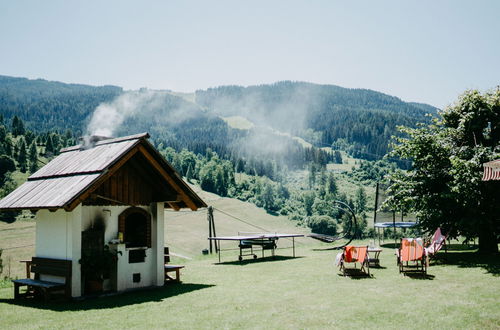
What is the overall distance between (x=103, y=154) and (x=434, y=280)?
1144 centimetres

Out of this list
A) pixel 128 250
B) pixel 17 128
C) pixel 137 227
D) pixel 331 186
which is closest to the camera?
pixel 128 250

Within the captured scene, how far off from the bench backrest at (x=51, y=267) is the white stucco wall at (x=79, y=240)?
0.56 feet

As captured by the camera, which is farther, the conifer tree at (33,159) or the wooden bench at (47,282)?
the conifer tree at (33,159)

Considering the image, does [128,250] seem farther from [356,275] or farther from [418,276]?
[418,276]

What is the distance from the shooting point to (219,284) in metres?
14.1

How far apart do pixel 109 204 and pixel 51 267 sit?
8.29ft

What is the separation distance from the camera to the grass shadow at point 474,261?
47.0 ft

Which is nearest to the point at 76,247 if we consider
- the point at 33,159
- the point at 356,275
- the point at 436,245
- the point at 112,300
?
the point at 112,300

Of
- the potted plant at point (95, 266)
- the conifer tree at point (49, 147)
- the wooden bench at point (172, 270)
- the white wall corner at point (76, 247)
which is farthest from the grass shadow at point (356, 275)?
the conifer tree at point (49, 147)

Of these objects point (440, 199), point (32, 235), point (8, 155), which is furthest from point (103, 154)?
point (8, 155)

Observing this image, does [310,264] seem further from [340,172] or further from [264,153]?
[264,153]

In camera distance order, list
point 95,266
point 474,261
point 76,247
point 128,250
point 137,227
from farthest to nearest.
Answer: point 474,261
point 137,227
point 128,250
point 95,266
point 76,247

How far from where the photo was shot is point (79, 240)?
40.1 feet

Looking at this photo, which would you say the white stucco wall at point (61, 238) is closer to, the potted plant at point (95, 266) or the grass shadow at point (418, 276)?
the potted plant at point (95, 266)
